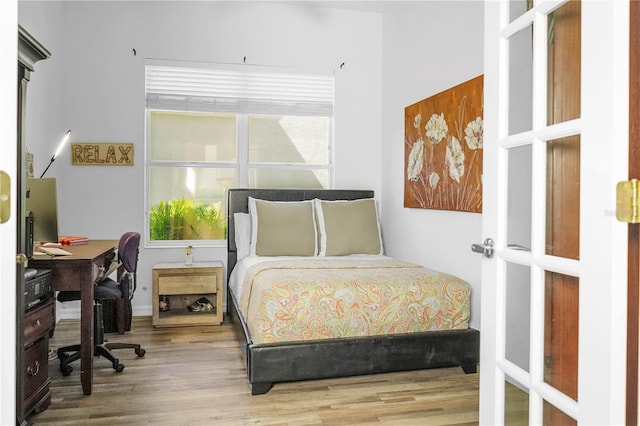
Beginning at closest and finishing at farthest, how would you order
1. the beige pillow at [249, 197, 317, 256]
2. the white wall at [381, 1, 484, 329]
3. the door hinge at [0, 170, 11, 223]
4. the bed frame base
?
1. the door hinge at [0, 170, 11, 223]
2. the bed frame base
3. the white wall at [381, 1, 484, 329]
4. the beige pillow at [249, 197, 317, 256]

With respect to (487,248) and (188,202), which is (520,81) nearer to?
(487,248)

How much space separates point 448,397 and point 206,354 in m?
1.72

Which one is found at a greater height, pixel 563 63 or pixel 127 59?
pixel 127 59

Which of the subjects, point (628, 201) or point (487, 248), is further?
point (487, 248)

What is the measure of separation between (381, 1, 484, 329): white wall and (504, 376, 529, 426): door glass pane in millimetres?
1999

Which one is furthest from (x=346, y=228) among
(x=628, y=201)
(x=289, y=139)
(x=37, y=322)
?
(x=628, y=201)

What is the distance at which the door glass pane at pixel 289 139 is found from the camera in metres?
4.99

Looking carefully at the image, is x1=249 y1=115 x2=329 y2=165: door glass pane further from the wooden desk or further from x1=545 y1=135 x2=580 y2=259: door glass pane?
x1=545 y1=135 x2=580 y2=259: door glass pane

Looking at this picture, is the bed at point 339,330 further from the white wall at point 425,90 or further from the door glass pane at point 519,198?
the door glass pane at point 519,198

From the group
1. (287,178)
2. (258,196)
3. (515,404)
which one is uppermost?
(287,178)

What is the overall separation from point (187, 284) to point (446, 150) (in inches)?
98.2

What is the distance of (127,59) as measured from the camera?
462cm

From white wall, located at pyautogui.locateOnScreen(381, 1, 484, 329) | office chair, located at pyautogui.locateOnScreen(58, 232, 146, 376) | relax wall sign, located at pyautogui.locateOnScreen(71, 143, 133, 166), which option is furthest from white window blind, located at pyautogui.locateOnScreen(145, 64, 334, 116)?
office chair, located at pyautogui.locateOnScreen(58, 232, 146, 376)

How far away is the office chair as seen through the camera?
3.06m
